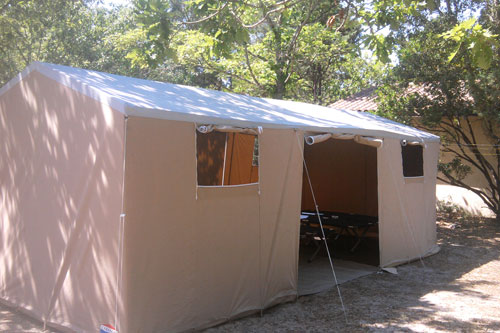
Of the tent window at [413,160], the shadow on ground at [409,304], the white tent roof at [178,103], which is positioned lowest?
the shadow on ground at [409,304]

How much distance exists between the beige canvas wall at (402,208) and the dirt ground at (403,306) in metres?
0.28

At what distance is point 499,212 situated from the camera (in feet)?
35.4

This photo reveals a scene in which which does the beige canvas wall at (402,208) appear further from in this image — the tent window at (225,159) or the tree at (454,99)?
the tree at (454,99)

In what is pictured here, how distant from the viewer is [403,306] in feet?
17.1

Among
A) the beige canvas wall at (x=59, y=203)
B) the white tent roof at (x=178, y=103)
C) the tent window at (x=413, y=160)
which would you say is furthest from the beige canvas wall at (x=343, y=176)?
the beige canvas wall at (x=59, y=203)

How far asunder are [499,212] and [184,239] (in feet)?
29.5

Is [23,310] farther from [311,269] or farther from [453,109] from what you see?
[453,109]

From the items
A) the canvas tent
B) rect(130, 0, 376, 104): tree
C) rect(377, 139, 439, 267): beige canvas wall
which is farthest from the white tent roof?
rect(130, 0, 376, 104): tree

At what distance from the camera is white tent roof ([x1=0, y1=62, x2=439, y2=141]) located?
4000mm

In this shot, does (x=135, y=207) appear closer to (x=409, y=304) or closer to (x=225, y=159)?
(x=225, y=159)

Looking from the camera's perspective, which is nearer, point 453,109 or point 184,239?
point 184,239

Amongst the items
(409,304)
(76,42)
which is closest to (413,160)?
(409,304)

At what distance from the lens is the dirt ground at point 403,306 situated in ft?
14.7

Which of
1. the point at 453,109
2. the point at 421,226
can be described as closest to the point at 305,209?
the point at 421,226
